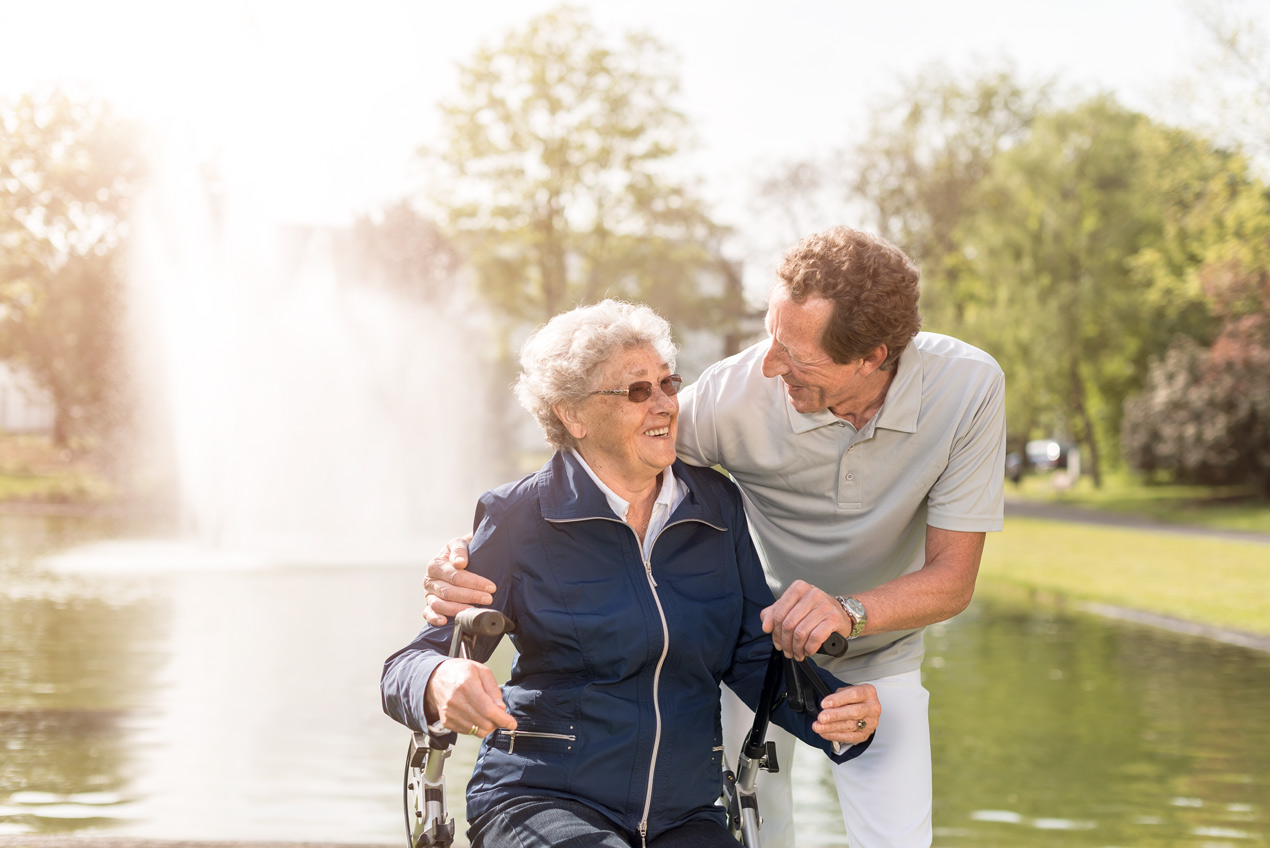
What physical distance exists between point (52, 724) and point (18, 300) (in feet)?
107

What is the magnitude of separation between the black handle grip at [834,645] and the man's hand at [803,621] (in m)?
0.01

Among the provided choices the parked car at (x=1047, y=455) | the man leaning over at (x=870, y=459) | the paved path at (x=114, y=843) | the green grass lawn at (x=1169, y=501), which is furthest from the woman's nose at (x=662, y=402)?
the parked car at (x=1047, y=455)

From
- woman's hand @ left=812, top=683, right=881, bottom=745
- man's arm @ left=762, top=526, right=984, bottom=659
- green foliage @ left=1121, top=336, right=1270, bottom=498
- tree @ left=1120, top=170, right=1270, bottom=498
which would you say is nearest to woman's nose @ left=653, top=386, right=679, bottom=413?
man's arm @ left=762, top=526, right=984, bottom=659

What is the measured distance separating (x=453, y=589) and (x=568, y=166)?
95.0 ft

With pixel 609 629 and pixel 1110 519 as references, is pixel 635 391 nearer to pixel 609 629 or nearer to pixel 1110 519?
pixel 609 629

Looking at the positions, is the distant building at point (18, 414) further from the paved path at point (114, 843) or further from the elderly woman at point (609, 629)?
the elderly woman at point (609, 629)

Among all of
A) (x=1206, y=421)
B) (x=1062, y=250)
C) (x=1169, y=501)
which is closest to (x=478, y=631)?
(x=1206, y=421)

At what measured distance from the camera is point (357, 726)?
716 centimetres

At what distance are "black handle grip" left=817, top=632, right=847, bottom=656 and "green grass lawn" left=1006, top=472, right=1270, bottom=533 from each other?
2205cm

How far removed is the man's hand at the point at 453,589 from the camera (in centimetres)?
258

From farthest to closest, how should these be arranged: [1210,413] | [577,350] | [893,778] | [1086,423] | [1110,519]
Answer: [1086,423]
[1210,413]
[1110,519]
[893,778]
[577,350]

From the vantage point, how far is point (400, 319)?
3184 cm

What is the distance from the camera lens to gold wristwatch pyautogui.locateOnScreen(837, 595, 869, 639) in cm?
264

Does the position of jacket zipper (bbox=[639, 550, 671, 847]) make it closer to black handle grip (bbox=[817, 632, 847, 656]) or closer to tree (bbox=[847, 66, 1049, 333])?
black handle grip (bbox=[817, 632, 847, 656])
